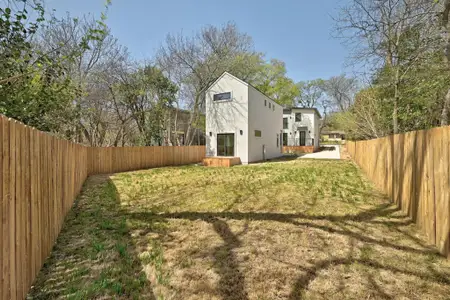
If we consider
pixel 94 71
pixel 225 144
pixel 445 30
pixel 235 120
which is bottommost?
pixel 225 144

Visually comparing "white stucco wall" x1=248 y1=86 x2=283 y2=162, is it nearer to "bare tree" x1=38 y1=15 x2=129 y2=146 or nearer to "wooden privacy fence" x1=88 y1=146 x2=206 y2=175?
"wooden privacy fence" x1=88 y1=146 x2=206 y2=175

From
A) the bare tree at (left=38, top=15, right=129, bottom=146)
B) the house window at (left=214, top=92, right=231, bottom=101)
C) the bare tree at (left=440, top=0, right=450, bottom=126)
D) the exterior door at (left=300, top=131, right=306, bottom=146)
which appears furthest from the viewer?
the exterior door at (left=300, top=131, right=306, bottom=146)

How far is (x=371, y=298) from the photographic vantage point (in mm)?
2184

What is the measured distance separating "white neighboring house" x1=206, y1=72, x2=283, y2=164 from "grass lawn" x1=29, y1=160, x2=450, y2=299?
9978mm

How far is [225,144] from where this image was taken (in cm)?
1586

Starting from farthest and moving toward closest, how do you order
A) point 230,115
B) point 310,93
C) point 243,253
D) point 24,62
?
point 310,93
point 230,115
point 24,62
point 243,253

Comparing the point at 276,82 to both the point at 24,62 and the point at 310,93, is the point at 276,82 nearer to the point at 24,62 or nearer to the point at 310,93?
the point at 310,93

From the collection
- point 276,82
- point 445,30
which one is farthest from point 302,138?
point 445,30

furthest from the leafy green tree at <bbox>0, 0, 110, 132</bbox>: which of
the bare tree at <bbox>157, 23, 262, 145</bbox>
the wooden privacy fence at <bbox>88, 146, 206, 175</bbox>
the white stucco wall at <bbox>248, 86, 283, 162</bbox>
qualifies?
the bare tree at <bbox>157, 23, 262, 145</bbox>

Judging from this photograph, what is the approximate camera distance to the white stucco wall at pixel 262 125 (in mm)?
15562

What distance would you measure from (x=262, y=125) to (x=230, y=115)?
3.09 metres

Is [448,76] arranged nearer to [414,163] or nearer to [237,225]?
[414,163]

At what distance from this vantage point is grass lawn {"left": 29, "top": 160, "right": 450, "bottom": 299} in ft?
7.68

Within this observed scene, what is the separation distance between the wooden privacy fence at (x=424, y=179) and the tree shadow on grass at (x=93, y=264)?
361 centimetres
